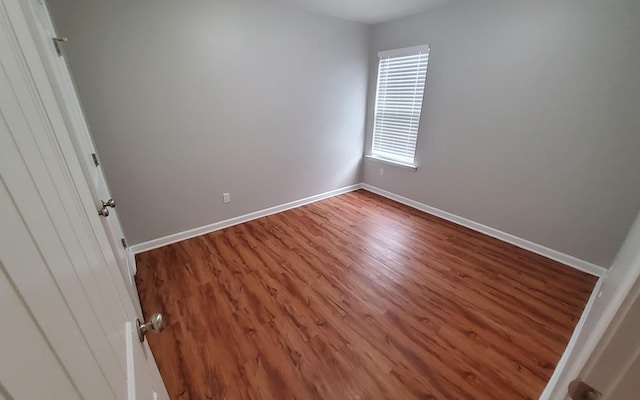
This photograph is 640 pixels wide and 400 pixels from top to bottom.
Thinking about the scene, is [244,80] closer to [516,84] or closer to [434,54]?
[434,54]

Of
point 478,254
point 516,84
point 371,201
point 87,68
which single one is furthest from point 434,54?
point 87,68

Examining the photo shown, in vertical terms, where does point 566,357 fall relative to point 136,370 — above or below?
below

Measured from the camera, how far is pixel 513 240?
2682mm

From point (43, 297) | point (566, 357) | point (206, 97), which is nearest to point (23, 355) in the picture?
point (43, 297)

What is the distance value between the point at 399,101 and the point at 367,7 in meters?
1.17

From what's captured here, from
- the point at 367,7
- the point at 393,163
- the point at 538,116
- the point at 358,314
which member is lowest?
the point at 358,314

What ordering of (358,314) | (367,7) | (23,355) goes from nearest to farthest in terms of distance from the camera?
(23,355) < (358,314) < (367,7)

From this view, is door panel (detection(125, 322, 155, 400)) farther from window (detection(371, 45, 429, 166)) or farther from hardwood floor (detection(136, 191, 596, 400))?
window (detection(371, 45, 429, 166))

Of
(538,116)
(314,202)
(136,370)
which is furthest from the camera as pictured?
(314,202)

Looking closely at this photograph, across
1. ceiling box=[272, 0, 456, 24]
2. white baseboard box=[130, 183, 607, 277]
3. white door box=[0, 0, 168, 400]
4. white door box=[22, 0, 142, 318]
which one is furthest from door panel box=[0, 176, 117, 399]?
ceiling box=[272, 0, 456, 24]

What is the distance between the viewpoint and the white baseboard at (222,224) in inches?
104

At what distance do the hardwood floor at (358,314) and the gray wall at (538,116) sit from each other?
0.46 m

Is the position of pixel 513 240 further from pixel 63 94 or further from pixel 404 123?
pixel 63 94

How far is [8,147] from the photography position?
0.28 meters
